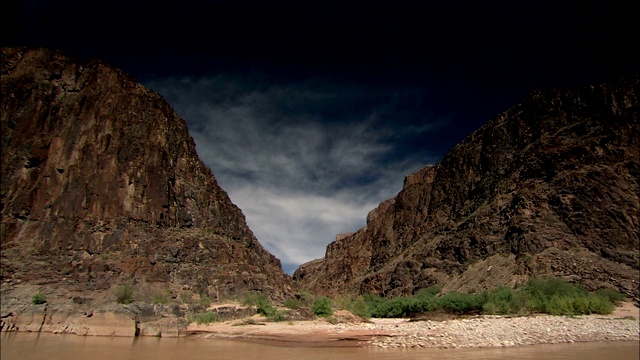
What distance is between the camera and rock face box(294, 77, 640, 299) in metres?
37.8

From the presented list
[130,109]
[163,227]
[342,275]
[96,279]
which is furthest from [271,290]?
[342,275]

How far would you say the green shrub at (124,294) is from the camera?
28297mm

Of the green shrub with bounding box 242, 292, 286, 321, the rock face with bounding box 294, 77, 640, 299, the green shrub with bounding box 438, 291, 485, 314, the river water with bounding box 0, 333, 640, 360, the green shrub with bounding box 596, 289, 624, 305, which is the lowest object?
the river water with bounding box 0, 333, 640, 360

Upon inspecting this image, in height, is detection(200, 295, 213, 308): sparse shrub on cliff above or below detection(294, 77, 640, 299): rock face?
below

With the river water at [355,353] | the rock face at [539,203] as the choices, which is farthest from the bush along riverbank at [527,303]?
the river water at [355,353]

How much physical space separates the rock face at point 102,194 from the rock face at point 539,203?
2302cm

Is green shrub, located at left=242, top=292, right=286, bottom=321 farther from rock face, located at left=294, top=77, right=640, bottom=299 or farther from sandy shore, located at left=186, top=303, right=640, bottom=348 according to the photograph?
rock face, located at left=294, top=77, right=640, bottom=299

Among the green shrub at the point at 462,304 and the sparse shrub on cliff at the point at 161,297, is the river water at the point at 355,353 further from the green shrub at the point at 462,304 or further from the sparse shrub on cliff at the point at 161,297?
the green shrub at the point at 462,304

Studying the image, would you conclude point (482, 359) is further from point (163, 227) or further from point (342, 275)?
point (342, 275)

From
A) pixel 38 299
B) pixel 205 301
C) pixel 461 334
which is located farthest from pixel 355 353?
pixel 38 299

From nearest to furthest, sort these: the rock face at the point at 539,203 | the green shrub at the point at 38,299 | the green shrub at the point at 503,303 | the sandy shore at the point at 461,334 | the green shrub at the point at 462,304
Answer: the sandy shore at the point at 461,334 < the green shrub at the point at 38,299 < the green shrub at the point at 503,303 < the green shrub at the point at 462,304 < the rock face at the point at 539,203

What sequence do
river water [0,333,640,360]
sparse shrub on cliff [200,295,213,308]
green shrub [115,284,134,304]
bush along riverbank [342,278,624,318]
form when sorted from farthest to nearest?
sparse shrub on cliff [200,295,213,308] < green shrub [115,284,134,304] < bush along riverbank [342,278,624,318] < river water [0,333,640,360]

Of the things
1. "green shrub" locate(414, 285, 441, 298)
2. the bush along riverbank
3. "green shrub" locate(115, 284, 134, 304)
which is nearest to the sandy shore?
the bush along riverbank

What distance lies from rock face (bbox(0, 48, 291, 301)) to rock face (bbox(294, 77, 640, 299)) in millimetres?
23018
